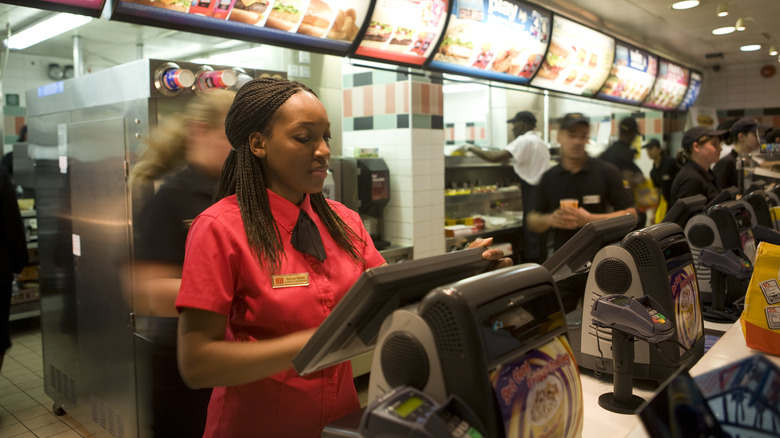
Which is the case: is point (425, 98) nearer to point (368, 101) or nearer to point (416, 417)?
point (368, 101)

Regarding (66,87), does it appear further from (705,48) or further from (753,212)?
(705,48)

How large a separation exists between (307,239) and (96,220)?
7.67 ft

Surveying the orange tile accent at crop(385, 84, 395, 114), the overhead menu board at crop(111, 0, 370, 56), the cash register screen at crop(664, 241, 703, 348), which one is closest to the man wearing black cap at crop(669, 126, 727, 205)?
the orange tile accent at crop(385, 84, 395, 114)

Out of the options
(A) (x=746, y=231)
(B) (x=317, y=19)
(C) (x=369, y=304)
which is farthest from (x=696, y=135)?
(C) (x=369, y=304)

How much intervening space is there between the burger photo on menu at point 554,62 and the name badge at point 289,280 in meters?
4.68

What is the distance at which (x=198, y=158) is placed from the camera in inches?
85.7

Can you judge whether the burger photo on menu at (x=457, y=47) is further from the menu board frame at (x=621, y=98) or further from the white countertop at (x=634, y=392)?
the white countertop at (x=634, y=392)

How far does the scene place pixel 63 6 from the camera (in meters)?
2.36

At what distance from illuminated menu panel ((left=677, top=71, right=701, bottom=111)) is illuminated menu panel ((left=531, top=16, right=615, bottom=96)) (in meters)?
3.34

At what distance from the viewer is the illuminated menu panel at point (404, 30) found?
12.5 ft

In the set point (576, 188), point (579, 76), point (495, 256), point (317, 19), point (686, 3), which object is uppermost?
point (686, 3)

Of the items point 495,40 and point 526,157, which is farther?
point 526,157

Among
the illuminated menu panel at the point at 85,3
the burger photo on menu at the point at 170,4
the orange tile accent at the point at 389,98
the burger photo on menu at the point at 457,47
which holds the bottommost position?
the orange tile accent at the point at 389,98

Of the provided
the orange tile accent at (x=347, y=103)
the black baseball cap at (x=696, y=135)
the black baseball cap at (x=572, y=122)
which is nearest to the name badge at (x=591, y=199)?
the black baseball cap at (x=572, y=122)
